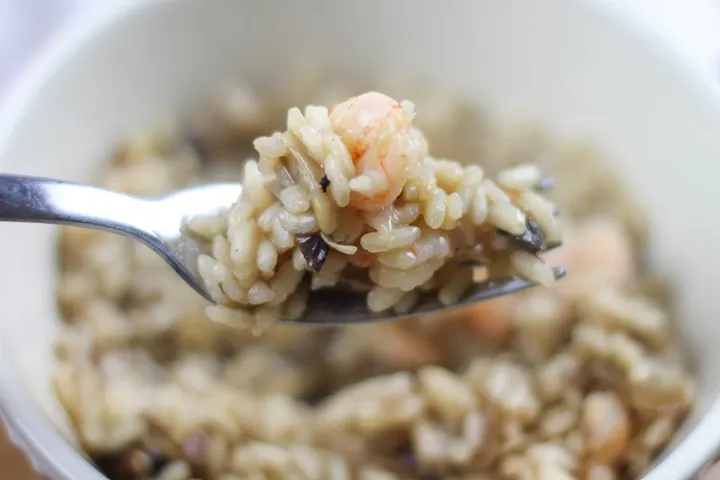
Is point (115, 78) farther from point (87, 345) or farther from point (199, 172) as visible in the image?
point (87, 345)

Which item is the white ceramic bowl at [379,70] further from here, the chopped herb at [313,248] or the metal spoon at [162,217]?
the chopped herb at [313,248]

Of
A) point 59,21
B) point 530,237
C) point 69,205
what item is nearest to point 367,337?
point 530,237

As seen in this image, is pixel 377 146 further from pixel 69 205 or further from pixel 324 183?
pixel 69 205

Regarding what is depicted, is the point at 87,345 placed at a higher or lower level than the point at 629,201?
lower

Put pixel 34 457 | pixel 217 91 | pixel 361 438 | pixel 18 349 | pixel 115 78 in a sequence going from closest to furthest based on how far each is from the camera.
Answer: pixel 34 457 → pixel 18 349 → pixel 361 438 → pixel 115 78 → pixel 217 91

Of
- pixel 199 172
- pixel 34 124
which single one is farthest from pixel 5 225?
pixel 199 172

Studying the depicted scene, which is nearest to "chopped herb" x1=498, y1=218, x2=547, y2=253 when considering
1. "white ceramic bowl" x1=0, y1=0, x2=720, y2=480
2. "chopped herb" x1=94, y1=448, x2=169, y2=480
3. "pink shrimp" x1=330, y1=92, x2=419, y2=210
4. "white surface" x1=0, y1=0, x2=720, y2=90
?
"pink shrimp" x1=330, y1=92, x2=419, y2=210

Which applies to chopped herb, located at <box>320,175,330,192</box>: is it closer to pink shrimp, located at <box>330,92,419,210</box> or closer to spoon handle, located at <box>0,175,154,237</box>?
pink shrimp, located at <box>330,92,419,210</box>
